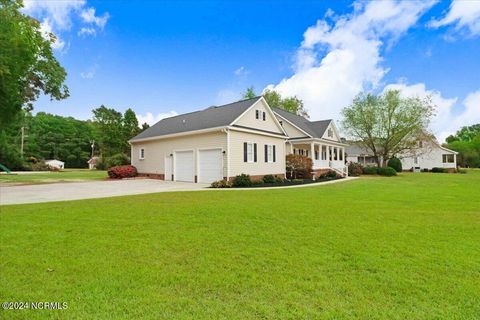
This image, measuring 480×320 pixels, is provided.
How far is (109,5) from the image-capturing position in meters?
16.2

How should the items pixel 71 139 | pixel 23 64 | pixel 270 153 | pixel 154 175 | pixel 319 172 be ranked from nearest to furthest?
pixel 23 64 → pixel 270 153 → pixel 154 175 → pixel 319 172 → pixel 71 139

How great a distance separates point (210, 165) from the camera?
1831 centimetres

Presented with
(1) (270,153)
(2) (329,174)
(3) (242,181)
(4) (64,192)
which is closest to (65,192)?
(4) (64,192)

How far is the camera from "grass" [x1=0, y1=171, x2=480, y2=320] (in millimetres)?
2664

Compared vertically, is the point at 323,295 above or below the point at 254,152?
below

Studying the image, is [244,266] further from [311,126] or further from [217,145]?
[311,126]

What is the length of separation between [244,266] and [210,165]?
583 inches

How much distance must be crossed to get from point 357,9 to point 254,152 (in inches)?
433

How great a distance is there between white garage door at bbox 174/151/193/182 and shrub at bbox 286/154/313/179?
8127mm

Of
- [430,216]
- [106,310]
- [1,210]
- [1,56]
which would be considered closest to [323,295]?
[106,310]

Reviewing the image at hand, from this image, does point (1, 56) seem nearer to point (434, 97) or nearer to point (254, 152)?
point (254, 152)

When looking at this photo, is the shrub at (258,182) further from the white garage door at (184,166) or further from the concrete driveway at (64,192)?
the white garage door at (184,166)

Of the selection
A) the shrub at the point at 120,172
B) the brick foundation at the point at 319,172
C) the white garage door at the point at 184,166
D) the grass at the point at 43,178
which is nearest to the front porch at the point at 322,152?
the brick foundation at the point at 319,172

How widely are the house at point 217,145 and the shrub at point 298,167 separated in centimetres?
89
